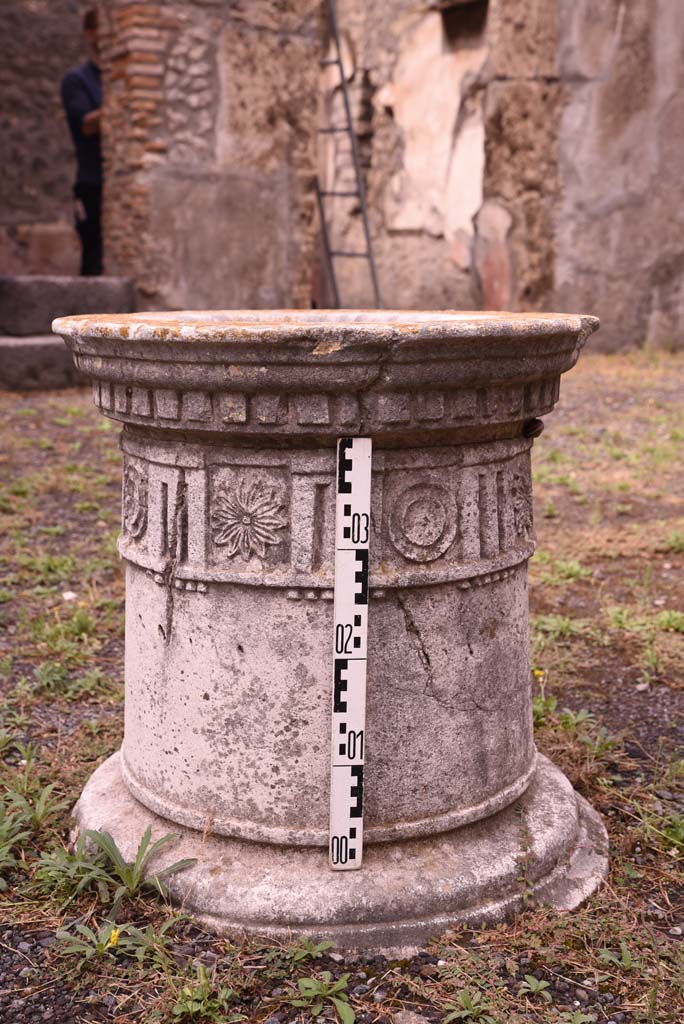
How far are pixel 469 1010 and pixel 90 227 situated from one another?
8061mm

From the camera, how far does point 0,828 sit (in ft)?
7.70

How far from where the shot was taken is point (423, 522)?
209 cm

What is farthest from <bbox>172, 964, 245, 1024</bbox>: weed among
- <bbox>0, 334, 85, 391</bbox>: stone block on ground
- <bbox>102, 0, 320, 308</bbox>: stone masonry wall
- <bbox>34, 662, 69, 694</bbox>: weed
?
<bbox>102, 0, 320, 308</bbox>: stone masonry wall

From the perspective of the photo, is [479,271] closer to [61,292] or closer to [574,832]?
[61,292]

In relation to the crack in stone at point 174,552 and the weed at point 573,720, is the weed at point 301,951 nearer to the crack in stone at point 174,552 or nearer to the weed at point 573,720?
the crack in stone at point 174,552

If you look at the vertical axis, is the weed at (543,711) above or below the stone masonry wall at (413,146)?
below

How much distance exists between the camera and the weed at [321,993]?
186cm

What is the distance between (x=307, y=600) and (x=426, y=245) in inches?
358

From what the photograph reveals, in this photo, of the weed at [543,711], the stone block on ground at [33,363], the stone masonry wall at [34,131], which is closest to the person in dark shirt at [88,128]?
the stone block on ground at [33,363]

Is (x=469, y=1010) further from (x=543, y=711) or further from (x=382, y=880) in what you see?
(x=543, y=711)

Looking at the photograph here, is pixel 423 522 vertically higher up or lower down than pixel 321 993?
higher up

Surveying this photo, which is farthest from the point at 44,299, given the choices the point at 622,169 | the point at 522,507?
the point at 522,507

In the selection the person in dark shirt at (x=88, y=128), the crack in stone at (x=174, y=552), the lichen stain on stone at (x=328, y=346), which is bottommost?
the crack in stone at (x=174, y=552)

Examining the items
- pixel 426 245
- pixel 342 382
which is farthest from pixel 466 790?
pixel 426 245
